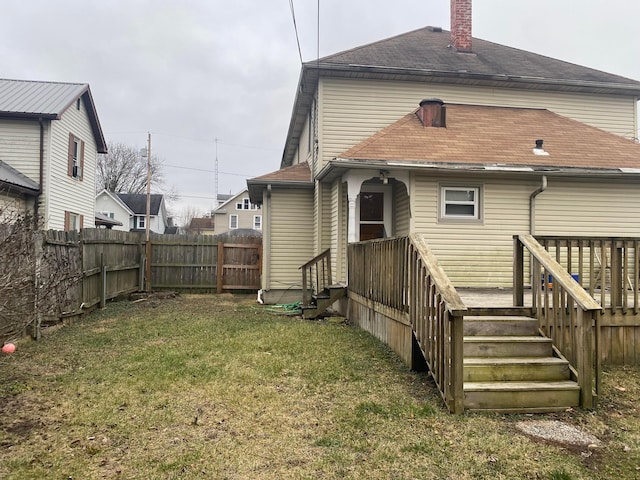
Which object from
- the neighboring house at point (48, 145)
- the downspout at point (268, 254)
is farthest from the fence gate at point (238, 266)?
the neighboring house at point (48, 145)

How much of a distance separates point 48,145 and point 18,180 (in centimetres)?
165

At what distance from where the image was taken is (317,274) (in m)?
10.6

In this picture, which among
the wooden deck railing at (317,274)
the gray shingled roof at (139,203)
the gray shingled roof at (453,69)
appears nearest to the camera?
the wooden deck railing at (317,274)

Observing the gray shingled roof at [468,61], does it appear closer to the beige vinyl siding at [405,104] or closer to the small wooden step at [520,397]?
the beige vinyl siding at [405,104]

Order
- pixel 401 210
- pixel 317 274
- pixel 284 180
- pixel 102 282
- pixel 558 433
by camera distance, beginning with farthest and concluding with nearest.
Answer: pixel 284 180
pixel 102 282
pixel 317 274
pixel 401 210
pixel 558 433

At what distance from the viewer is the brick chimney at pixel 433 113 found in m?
10.7

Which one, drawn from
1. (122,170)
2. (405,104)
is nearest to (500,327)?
(405,104)

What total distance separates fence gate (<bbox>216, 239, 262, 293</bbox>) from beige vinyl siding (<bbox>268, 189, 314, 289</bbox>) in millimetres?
3314

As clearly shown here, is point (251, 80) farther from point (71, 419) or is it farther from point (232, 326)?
point (71, 419)

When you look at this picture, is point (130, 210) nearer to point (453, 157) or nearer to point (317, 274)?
point (317, 274)

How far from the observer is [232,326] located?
331 inches

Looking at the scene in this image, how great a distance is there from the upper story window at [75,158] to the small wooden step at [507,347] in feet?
54.2

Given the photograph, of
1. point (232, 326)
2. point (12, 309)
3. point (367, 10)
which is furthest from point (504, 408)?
point (367, 10)

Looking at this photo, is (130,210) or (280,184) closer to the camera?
(280,184)
